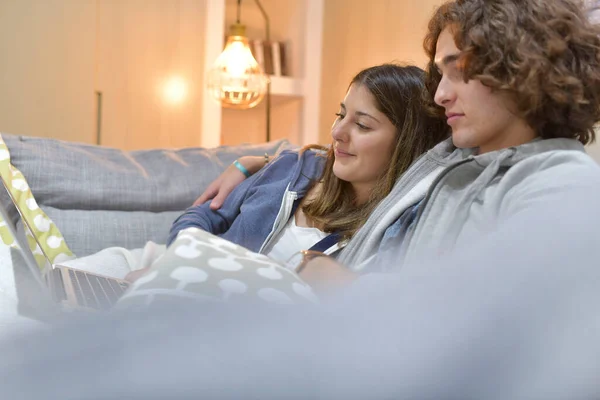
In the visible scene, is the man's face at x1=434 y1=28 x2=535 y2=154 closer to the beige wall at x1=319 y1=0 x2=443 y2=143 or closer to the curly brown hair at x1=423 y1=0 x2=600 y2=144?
the curly brown hair at x1=423 y1=0 x2=600 y2=144

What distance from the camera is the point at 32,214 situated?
4.89 ft

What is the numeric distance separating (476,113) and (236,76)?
211cm

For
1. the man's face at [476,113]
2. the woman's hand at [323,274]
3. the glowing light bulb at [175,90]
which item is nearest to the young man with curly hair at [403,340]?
the woman's hand at [323,274]

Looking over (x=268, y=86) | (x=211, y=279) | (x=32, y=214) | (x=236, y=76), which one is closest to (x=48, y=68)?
(x=236, y=76)

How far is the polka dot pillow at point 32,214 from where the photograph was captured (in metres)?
1.46

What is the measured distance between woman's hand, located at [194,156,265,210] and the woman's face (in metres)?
0.35

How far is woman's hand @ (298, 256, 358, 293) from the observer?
1.66 ft

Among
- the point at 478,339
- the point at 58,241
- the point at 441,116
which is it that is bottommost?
the point at 58,241

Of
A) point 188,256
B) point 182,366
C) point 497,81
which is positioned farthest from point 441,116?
point 182,366

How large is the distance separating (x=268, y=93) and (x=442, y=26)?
88.6 inches

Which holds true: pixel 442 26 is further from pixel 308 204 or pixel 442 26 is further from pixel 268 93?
pixel 268 93

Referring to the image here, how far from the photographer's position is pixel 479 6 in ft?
2.88

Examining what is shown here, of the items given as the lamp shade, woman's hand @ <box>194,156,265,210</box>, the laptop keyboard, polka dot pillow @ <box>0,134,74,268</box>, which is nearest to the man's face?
the laptop keyboard

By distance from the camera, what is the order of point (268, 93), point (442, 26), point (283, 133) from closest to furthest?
point (442, 26) → point (268, 93) → point (283, 133)
